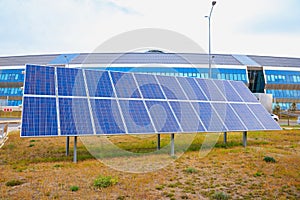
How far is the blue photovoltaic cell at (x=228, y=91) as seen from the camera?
1837 cm

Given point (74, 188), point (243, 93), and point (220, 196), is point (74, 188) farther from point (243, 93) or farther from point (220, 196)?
point (243, 93)

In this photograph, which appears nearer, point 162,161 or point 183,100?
point 162,161

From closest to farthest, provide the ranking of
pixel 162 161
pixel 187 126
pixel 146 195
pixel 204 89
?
pixel 146 195
pixel 162 161
pixel 187 126
pixel 204 89

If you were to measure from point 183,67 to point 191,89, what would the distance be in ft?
165

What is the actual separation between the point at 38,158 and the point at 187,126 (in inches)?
299

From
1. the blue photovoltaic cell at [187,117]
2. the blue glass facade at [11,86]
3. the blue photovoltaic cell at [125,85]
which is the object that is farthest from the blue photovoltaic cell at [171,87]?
the blue glass facade at [11,86]

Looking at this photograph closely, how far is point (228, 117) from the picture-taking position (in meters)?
16.3

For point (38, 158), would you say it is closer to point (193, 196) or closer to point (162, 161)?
point (162, 161)

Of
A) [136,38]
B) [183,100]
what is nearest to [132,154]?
[183,100]

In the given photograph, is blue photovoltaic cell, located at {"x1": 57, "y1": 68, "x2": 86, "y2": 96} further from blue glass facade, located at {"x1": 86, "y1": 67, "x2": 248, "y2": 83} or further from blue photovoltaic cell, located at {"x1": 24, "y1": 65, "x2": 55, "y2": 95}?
blue glass facade, located at {"x1": 86, "y1": 67, "x2": 248, "y2": 83}

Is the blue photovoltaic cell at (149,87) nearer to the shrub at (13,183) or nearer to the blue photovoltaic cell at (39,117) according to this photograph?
the blue photovoltaic cell at (39,117)

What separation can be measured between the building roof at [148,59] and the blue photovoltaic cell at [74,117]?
55299 millimetres

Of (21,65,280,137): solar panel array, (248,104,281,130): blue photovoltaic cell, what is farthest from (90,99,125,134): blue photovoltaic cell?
(248,104,281,130): blue photovoltaic cell

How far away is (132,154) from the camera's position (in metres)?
14.3
